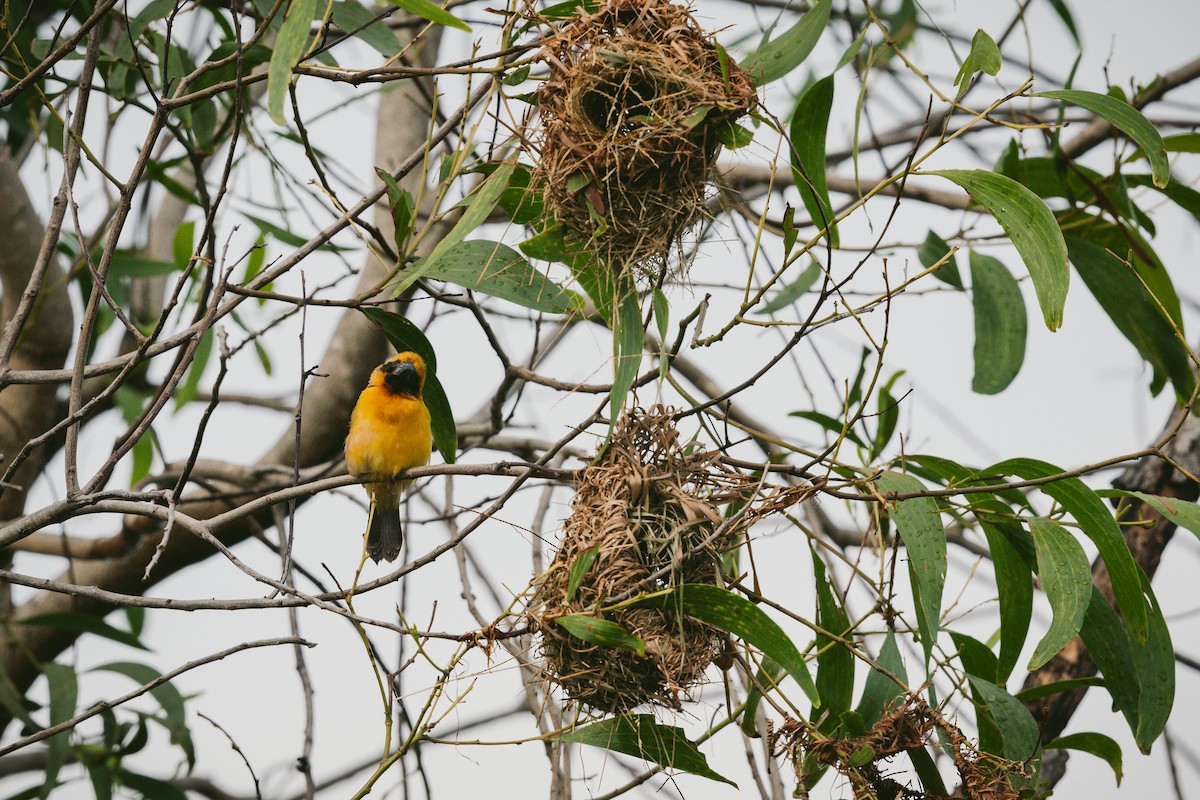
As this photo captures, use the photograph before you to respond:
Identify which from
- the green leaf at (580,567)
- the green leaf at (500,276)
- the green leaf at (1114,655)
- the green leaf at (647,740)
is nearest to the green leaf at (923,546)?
the green leaf at (1114,655)

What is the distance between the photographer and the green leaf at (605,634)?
192 centimetres

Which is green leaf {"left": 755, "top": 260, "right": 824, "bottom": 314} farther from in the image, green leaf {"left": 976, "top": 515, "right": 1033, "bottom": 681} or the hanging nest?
the hanging nest

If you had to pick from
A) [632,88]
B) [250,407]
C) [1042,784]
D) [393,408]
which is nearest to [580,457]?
[632,88]

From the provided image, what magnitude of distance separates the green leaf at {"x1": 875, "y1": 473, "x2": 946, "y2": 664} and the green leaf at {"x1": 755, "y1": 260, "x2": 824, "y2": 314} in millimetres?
910

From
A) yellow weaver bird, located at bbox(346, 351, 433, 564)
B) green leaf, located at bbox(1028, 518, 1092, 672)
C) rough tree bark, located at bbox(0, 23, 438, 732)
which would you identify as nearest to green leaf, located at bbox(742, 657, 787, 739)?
green leaf, located at bbox(1028, 518, 1092, 672)

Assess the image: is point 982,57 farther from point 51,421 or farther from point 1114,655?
point 51,421

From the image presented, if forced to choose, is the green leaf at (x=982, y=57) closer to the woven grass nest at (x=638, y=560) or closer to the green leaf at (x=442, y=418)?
the woven grass nest at (x=638, y=560)

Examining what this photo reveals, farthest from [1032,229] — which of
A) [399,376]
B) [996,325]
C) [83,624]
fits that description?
[83,624]

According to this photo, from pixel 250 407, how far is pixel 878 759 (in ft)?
11.6

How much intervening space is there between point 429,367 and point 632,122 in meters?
0.83

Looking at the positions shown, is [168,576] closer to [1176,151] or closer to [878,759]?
[878,759]

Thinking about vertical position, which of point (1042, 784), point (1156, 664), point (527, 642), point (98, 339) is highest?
point (98, 339)

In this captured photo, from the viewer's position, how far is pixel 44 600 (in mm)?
3984

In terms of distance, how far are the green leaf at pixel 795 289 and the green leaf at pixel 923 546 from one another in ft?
2.98
